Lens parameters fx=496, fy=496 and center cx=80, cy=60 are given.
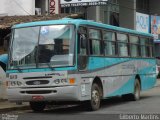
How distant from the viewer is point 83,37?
55.1 feet

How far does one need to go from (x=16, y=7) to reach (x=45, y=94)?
620 inches

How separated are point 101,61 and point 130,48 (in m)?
3.91

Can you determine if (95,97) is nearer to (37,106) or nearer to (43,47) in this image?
(37,106)

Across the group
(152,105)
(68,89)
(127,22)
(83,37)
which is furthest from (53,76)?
(127,22)

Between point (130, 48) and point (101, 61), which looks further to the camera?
point (130, 48)

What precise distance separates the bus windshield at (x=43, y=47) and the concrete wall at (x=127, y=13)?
104 feet

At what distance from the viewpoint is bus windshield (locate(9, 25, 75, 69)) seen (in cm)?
1627

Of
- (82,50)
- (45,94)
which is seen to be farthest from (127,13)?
(45,94)

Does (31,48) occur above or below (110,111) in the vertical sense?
above

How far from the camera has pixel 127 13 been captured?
48875 mm

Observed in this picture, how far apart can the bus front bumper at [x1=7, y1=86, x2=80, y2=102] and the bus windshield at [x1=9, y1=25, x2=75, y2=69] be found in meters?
0.79

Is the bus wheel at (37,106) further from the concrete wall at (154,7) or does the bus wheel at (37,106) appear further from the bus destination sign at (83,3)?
the concrete wall at (154,7)

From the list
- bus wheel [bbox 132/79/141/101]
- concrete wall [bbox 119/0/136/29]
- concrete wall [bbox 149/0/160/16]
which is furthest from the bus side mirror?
concrete wall [bbox 149/0/160/16]

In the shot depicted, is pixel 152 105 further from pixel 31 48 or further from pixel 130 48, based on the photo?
pixel 31 48
